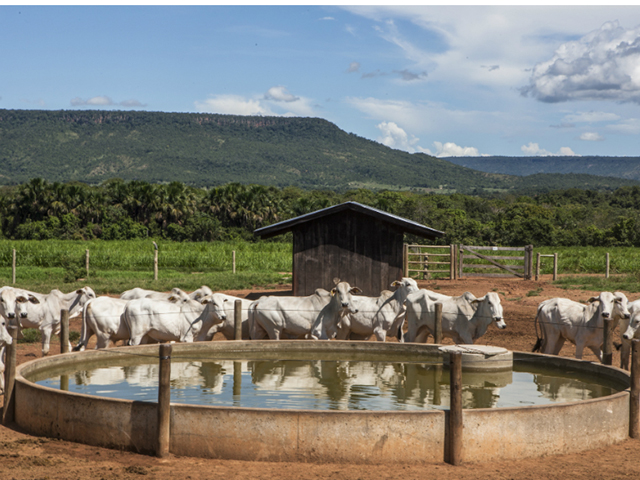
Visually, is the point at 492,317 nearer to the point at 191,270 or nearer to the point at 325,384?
the point at 325,384

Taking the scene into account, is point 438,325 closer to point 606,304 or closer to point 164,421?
point 606,304

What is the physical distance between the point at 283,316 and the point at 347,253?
6.72 meters

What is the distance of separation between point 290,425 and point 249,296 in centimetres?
1353

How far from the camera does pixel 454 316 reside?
46.4ft

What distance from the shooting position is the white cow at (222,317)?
45.9 feet

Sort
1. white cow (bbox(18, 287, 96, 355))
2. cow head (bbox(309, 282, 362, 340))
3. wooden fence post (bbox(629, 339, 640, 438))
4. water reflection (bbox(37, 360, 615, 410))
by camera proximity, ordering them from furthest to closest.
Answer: cow head (bbox(309, 282, 362, 340))
white cow (bbox(18, 287, 96, 355))
water reflection (bbox(37, 360, 615, 410))
wooden fence post (bbox(629, 339, 640, 438))

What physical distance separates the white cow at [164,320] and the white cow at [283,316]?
94 cm

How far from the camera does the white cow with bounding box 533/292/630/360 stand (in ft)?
41.5

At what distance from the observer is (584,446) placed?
8352 millimetres

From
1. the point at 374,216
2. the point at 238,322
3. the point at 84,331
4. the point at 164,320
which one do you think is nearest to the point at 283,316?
the point at 238,322

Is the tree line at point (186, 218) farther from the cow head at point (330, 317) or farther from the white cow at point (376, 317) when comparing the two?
the cow head at point (330, 317)

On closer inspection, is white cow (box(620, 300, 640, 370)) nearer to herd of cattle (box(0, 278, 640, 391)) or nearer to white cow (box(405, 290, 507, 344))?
herd of cattle (box(0, 278, 640, 391))

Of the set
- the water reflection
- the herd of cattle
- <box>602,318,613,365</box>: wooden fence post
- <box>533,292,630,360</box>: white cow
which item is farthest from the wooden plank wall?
<box>602,318,613,365</box>: wooden fence post

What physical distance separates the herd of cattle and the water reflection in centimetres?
163
